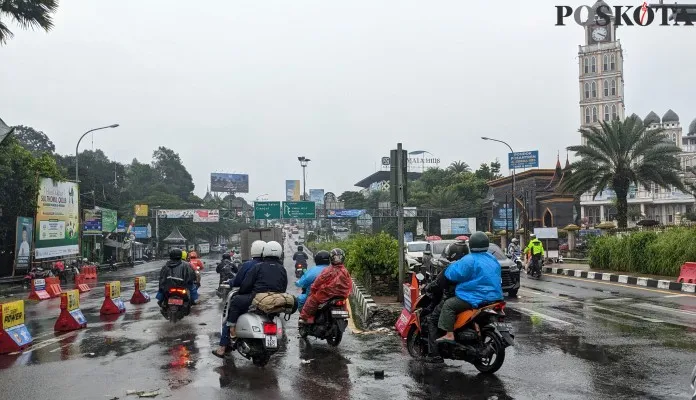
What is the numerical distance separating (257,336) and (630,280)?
730 inches

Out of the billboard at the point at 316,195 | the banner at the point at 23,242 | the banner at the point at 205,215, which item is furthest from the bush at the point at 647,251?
the billboard at the point at 316,195

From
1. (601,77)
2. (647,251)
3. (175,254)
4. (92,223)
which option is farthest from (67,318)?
(601,77)

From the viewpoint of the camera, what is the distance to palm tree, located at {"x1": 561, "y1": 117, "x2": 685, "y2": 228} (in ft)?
107

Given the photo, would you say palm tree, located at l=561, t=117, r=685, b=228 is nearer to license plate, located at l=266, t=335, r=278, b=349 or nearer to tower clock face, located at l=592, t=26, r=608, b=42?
license plate, located at l=266, t=335, r=278, b=349

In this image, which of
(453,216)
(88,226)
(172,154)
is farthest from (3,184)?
(172,154)

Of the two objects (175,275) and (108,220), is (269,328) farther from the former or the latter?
(108,220)

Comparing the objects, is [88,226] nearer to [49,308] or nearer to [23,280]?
[23,280]

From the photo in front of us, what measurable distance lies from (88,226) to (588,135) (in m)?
35.7

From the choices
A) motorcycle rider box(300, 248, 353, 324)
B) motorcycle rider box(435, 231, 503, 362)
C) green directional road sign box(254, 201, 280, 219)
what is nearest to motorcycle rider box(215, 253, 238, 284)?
motorcycle rider box(300, 248, 353, 324)

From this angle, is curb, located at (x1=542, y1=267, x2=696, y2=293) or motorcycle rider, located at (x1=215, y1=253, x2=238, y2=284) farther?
curb, located at (x1=542, y1=267, x2=696, y2=293)

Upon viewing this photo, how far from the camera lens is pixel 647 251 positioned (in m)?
24.5

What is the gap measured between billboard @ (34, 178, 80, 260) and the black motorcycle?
30051 mm

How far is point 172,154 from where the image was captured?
4830 inches

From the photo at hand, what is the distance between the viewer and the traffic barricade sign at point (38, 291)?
22.6 meters
